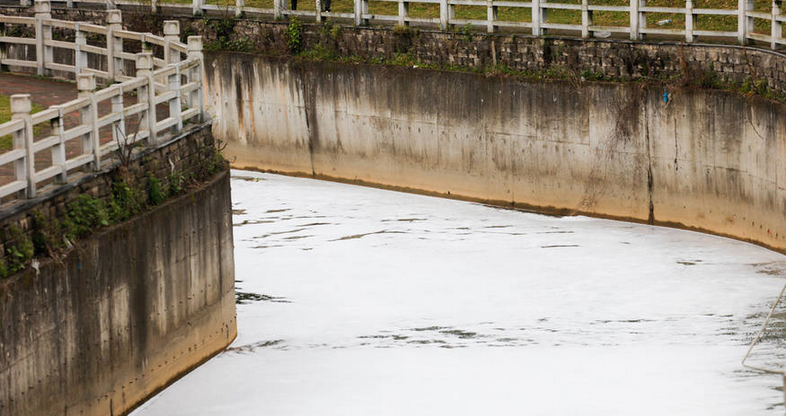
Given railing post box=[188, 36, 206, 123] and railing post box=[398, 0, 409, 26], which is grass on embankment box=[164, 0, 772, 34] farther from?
railing post box=[188, 36, 206, 123]

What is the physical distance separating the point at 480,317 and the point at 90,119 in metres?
6.84

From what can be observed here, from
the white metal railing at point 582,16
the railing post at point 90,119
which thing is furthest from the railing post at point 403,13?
the railing post at point 90,119

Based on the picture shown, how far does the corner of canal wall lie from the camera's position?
1219 centimetres

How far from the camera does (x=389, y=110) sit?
28.3 meters

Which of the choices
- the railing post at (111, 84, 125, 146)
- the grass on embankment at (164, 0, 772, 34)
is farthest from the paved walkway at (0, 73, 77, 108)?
the grass on embankment at (164, 0, 772, 34)

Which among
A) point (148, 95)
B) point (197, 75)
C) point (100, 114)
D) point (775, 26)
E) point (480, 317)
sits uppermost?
point (775, 26)

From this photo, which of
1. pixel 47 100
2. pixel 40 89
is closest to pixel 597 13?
pixel 40 89

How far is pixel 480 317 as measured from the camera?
18859 mm

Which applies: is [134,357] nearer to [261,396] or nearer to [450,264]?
[261,396]

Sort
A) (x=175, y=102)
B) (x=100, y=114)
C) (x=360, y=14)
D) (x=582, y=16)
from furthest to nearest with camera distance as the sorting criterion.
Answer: (x=360, y=14) → (x=582, y=16) → (x=100, y=114) → (x=175, y=102)

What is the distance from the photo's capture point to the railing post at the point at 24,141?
41.6ft

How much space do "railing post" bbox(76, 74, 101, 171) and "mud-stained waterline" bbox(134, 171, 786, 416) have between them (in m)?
2.73

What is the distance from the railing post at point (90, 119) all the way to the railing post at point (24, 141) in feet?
3.88

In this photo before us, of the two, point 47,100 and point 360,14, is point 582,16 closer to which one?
point 360,14
